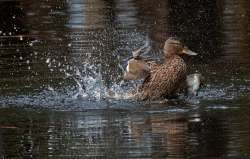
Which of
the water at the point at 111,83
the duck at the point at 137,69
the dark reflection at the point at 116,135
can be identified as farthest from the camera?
the duck at the point at 137,69

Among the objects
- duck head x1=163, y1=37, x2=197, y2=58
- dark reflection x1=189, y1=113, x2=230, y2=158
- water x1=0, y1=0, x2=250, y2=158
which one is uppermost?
duck head x1=163, y1=37, x2=197, y2=58

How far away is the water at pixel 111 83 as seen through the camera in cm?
831

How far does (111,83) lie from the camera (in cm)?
1186

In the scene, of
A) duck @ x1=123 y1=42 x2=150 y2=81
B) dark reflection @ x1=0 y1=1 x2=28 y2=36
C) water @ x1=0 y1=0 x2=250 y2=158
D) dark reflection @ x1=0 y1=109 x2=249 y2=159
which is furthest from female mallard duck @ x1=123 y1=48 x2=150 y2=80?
dark reflection @ x1=0 y1=1 x2=28 y2=36

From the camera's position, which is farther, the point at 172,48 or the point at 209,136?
the point at 172,48

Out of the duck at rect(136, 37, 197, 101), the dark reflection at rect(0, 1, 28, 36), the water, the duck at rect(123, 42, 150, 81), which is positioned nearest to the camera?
the water

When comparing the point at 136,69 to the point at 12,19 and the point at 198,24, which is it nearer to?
the point at 198,24

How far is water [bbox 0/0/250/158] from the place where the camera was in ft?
27.3

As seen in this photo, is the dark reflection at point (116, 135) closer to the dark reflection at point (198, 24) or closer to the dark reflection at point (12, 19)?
the dark reflection at point (198, 24)

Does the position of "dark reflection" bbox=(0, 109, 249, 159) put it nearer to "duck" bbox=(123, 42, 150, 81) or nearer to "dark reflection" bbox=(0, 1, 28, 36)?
"duck" bbox=(123, 42, 150, 81)

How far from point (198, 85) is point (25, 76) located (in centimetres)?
232

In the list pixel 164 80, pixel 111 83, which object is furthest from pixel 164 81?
pixel 111 83

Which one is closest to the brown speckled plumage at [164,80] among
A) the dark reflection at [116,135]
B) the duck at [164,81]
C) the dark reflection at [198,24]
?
the duck at [164,81]

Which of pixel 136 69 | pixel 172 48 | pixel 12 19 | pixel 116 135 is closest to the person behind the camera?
pixel 116 135
